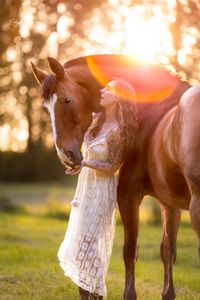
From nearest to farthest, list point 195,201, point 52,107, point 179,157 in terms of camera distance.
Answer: point 195,201
point 179,157
point 52,107

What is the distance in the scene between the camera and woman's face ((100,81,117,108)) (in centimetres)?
520

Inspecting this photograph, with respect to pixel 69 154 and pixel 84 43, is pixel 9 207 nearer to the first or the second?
pixel 84 43

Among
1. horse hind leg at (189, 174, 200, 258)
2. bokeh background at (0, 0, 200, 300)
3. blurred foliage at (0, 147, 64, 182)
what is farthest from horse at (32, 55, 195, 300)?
blurred foliage at (0, 147, 64, 182)

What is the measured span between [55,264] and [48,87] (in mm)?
4281

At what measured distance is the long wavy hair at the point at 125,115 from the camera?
514 cm

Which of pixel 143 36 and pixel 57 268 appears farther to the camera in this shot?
pixel 57 268

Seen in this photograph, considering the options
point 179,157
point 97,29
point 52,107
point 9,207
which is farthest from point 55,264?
point 9,207

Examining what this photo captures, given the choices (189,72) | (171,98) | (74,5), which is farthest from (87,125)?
(74,5)

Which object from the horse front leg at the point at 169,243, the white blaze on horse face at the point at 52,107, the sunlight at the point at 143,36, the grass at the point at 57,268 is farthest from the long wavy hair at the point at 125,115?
the sunlight at the point at 143,36

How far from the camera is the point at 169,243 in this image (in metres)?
5.84

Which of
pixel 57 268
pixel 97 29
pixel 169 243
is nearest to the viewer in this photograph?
pixel 169 243

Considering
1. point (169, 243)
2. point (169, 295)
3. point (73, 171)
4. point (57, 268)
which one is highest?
point (73, 171)

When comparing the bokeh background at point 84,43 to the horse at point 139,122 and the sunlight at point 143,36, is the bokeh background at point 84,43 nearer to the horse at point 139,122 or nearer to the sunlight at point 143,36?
the sunlight at point 143,36

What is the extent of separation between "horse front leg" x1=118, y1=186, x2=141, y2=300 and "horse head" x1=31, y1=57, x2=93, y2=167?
23.8 inches
